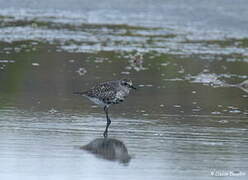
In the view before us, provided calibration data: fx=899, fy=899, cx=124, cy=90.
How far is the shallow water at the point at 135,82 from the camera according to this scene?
9539 millimetres

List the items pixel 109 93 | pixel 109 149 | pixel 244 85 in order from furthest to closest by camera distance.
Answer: pixel 244 85
pixel 109 93
pixel 109 149

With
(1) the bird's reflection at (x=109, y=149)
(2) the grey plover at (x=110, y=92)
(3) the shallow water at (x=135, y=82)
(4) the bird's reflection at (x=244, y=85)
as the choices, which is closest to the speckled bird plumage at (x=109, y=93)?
(2) the grey plover at (x=110, y=92)

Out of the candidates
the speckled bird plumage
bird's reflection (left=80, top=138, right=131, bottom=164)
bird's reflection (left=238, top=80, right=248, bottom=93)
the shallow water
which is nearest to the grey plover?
the speckled bird plumage

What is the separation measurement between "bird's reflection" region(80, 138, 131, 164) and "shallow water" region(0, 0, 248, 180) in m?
0.11

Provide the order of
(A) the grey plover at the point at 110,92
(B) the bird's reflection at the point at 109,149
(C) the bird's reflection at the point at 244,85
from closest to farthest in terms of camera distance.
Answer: (B) the bird's reflection at the point at 109,149, (A) the grey plover at the point at 110,92, (C) the bird's reflection at the point at 244,85

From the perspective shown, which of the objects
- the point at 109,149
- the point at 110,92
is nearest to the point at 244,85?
the point at 110,92

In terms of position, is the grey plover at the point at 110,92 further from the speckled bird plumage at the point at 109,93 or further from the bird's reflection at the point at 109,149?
the bird's reflection at the point at 109,149

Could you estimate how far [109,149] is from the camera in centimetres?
1024

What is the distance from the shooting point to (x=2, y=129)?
36.3ft

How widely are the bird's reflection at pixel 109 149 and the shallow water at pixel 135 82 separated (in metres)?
0.11

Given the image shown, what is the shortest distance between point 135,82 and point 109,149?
17.5 ft

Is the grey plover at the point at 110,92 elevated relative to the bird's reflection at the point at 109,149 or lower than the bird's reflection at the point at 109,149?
elevated

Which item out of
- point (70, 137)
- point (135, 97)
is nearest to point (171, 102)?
point (135, 97)

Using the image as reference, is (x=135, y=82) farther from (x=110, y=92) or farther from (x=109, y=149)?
(x=109, y=149)
